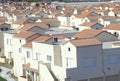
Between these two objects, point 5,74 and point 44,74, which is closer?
point 44,74

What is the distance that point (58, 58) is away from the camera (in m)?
29.1

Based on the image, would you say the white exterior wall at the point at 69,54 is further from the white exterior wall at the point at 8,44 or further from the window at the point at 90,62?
the white exterior wall at the point at 8,44

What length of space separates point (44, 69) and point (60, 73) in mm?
2373

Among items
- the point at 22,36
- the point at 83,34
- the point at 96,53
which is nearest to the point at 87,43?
the point at 96,53

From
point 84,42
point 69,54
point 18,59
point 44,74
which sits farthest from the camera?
point 18,59

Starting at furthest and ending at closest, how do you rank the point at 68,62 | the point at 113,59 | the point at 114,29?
the point at 114,29 < the point at 113,59 < the point at 68,62

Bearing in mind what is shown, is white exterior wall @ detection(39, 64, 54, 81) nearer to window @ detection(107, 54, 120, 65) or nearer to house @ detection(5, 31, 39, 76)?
window @ detection(107, 54, 120, 65)

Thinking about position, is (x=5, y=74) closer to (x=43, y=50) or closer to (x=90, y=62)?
(x=43, y=50)

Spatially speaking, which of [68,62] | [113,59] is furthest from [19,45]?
[113,59]

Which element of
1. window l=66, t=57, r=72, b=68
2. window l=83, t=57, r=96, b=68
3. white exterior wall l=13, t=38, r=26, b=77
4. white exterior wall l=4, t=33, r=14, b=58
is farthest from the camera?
white exterior wall l=4, t=33, r=14, b=58

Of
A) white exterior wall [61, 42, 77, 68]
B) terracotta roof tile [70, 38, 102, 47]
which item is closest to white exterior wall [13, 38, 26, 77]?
white exterior wall [61, 42, 77, 68]

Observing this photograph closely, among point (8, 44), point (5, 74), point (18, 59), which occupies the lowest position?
point (5, 74)

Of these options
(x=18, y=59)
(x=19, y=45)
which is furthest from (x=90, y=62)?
(x=19, y=45)

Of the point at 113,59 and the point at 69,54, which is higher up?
the point at 69,54
